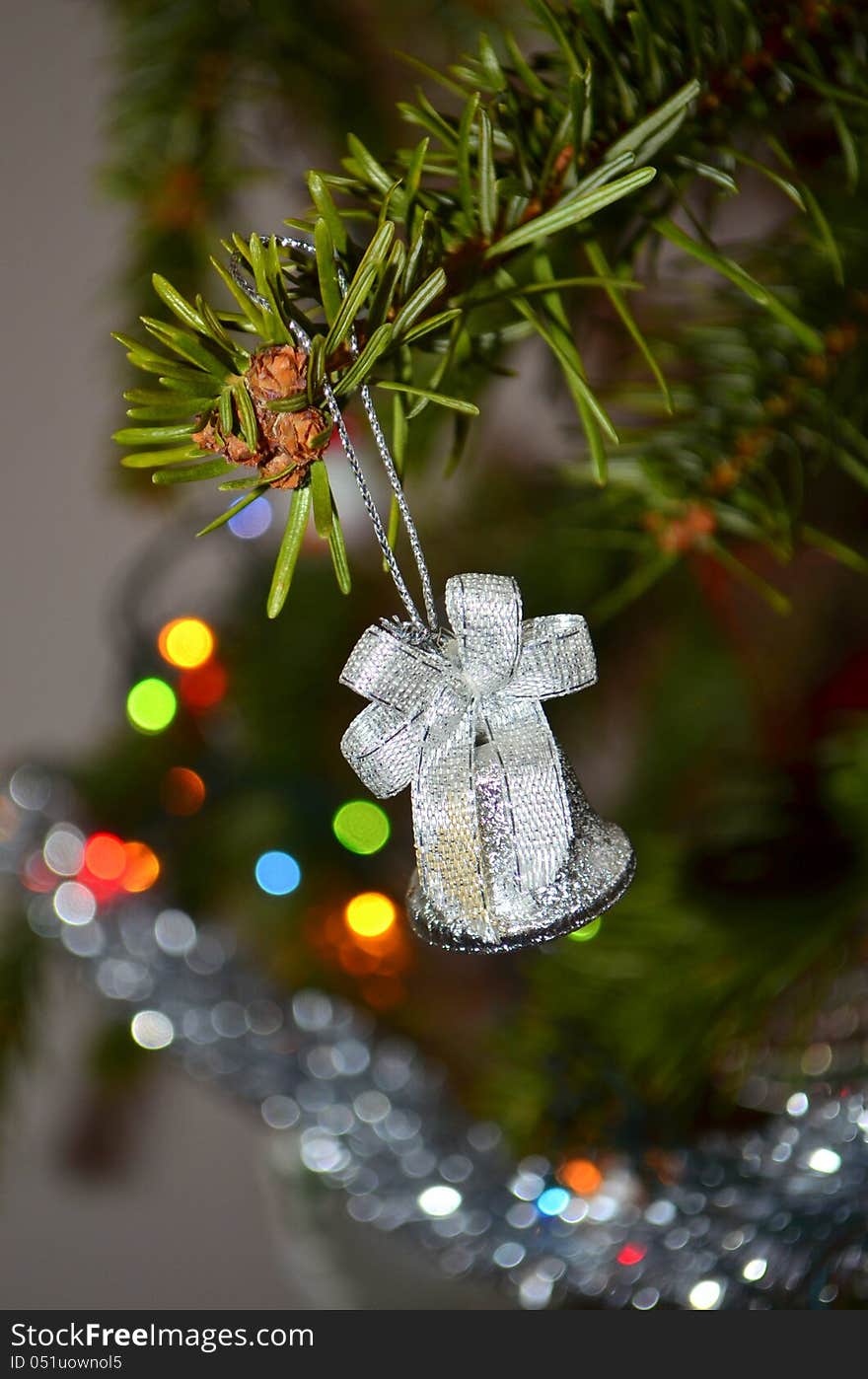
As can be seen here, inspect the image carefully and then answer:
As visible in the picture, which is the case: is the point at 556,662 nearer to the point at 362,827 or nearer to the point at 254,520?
the point at 362,827

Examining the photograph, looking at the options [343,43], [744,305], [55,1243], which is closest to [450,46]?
[343,43]

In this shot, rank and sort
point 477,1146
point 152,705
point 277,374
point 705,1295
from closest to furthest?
point 277,374 → point 705,1295 → point 477,1146 → point 152,705

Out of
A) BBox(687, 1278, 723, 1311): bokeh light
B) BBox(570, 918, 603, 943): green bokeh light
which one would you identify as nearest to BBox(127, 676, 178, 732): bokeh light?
BBox(570, 918, 603, 943): green bokeh light

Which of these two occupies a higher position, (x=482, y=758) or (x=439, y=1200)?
(x=482, y=758)

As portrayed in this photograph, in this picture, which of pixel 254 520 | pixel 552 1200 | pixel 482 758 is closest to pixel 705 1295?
pixel 552 1200

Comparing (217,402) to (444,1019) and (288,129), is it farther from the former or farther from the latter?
(444,1019)

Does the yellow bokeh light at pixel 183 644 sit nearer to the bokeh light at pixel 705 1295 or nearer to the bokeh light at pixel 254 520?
the bokeh light at pixel 254 520

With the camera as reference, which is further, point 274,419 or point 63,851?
point 63,851
